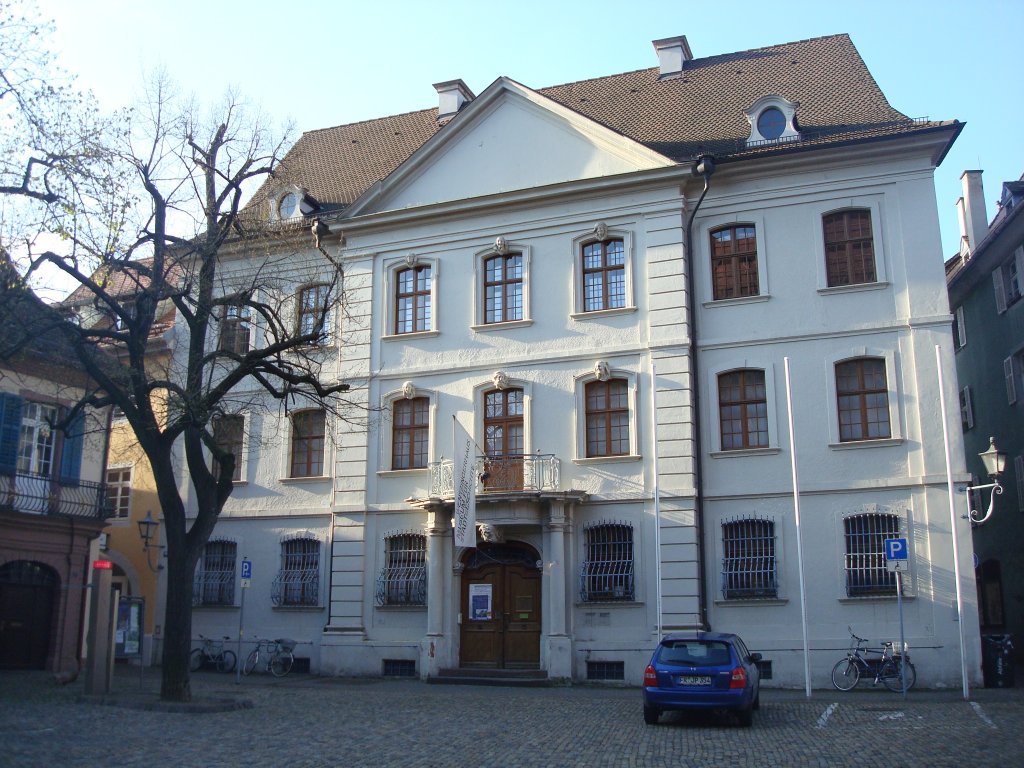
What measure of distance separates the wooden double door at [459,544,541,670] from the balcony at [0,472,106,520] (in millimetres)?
10198

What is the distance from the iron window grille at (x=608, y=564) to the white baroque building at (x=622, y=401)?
0.18 ft

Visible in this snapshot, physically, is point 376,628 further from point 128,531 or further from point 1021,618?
point 1021,618

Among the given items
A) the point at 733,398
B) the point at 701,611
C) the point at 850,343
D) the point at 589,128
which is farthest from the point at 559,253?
the point at 701,611

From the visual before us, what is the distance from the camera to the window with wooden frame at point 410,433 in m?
26.5

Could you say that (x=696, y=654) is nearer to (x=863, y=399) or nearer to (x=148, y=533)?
(x=863, y=399)

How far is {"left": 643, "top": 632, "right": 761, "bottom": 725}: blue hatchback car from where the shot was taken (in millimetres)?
15320

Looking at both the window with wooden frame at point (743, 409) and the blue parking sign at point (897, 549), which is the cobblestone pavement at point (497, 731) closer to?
the blue parking sign at point (897, 549)

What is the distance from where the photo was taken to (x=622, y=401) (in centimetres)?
2477

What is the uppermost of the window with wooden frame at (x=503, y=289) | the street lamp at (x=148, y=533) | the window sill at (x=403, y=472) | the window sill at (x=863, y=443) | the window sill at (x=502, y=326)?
the window with wooden frame at (x=503, y=289)

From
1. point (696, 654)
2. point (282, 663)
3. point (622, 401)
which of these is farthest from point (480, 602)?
point (696, 654)

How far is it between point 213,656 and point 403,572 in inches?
230

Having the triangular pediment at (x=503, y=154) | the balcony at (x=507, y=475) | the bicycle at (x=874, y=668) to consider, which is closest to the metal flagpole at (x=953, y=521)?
the bicycle at (x=874, y=668)

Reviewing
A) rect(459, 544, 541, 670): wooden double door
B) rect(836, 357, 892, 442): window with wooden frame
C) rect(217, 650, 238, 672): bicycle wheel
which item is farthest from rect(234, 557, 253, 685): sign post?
rect(836, 357, 892, 442): window with wooden frame

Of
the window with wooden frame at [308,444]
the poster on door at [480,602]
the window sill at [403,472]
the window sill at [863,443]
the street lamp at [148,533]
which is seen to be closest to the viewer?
the window sill at [863,443]
